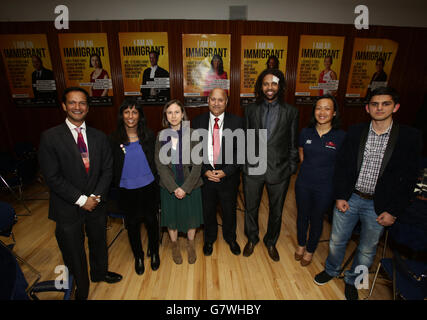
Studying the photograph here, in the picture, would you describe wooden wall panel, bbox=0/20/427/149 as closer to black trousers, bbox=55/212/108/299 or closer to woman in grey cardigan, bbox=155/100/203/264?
woman in grey cardigan, bbox=155/100/203/264

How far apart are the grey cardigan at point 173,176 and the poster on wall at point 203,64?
8.78 ft

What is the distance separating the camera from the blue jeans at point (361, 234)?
189 centimetres

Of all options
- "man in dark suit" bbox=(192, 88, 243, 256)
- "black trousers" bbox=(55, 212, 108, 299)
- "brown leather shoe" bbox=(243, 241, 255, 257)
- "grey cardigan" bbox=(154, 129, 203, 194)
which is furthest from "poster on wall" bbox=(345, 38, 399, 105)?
"black trousers" bbox=(55, 212, 108, 299)

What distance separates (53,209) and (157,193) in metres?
0.96

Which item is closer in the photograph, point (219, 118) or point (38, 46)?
point (219, 118)

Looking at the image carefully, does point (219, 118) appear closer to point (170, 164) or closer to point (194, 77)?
point (170, 164)

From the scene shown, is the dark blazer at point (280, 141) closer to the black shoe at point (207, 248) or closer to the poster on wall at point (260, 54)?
the black shoe at point (207, 248)

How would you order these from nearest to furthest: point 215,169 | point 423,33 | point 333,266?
point 333,266, point 215,169, point 423,33

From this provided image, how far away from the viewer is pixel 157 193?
2.42 meters


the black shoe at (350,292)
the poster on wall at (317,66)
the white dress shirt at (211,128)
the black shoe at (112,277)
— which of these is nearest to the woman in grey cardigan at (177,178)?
the white dress shirt at (211,128)

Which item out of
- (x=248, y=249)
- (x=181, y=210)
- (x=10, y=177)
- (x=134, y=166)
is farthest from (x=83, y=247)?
(x=10, y=177)

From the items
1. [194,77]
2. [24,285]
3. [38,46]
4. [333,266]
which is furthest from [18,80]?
[333,266]

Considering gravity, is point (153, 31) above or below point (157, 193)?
above

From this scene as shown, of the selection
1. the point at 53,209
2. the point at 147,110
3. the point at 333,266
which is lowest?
the point at 333,266
